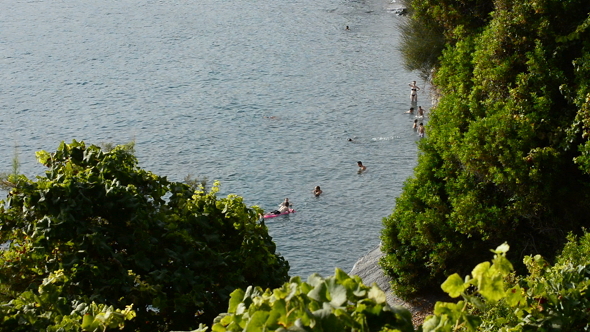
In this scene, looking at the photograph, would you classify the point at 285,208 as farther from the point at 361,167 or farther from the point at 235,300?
the point at 235,300

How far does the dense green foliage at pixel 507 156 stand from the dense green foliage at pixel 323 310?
8912 millimetres

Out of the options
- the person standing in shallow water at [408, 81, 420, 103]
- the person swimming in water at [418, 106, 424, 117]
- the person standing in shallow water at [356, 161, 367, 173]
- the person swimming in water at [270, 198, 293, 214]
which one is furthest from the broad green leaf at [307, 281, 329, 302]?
the person standing in shallow water at [408, 81, 420, 103]

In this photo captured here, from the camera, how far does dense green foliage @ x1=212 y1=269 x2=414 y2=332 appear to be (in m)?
2.96

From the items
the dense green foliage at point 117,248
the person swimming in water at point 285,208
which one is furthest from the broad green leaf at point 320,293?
the person swimming in water at point 285,208

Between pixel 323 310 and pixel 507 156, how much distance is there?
32.5ft

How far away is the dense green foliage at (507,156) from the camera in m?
12.1

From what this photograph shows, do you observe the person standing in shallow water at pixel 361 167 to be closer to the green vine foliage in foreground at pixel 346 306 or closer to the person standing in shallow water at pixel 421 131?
the person standing in shallow water at pixel 421 131

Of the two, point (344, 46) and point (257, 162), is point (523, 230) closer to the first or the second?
point (257, 162)

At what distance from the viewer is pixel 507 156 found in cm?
1216

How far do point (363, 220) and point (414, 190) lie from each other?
10506 mm

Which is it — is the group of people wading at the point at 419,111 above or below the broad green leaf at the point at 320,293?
below

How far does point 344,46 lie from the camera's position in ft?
139

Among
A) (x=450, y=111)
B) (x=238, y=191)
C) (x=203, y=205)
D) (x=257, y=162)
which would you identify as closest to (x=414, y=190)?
(x=450, y=111)

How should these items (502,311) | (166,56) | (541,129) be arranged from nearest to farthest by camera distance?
1. (502,311)
2. (541,129)
3. (166,56)
